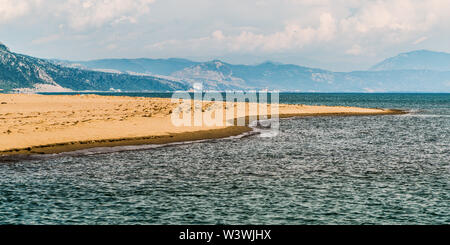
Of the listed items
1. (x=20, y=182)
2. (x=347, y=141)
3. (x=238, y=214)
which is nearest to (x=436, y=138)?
(x=347, y=141)

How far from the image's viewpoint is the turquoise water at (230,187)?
20703 mm

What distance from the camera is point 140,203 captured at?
22906 millimetres

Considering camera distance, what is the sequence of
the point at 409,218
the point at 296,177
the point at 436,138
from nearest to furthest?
the point at 409,218, the point at 296,177, the point at 436,138

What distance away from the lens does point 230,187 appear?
26625 millimetres

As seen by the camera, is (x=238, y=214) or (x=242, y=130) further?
(x=242, y=130)

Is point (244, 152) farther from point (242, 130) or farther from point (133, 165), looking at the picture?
point (242, 130)

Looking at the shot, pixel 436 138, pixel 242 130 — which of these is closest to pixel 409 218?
pixel 436 138

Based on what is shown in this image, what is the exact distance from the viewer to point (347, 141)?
2053 inches

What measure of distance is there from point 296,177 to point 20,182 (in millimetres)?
17149

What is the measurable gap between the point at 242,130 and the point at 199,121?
423 inches

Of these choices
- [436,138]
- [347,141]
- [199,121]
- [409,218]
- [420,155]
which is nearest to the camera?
[409,218]

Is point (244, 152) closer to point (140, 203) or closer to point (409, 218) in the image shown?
point (140, 203)

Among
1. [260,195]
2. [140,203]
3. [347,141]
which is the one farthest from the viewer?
[347,141]

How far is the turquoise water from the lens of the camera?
20703 millimetres
